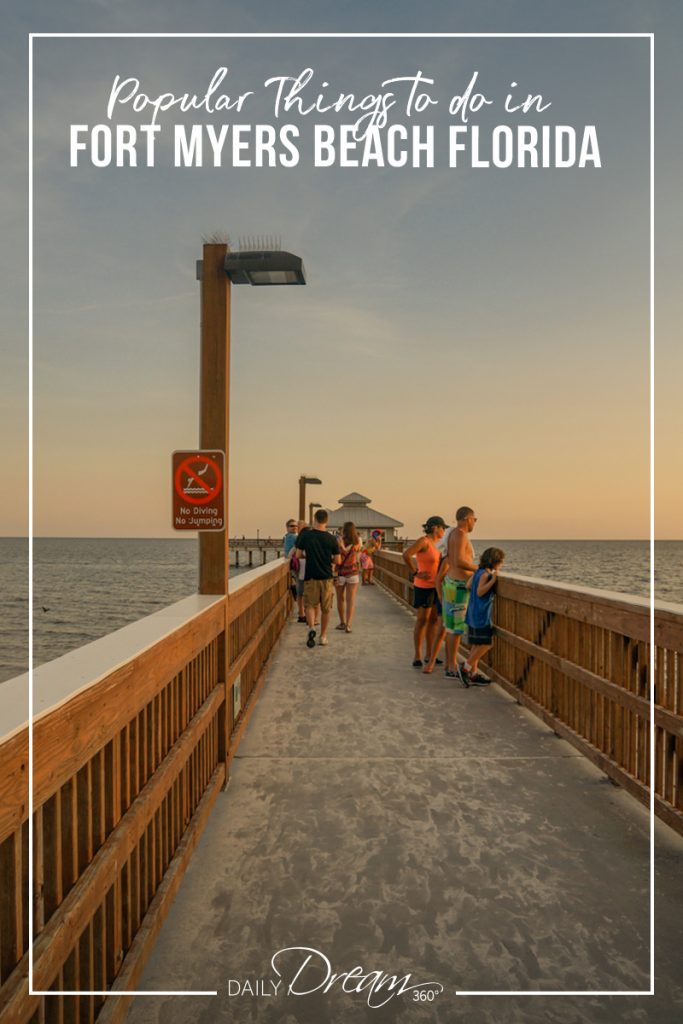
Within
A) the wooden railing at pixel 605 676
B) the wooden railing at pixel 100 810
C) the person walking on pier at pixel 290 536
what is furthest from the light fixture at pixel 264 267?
the person walking on pier at pixel 290 536

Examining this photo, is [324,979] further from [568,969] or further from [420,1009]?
[568,969]

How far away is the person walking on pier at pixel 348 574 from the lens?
1003 cm

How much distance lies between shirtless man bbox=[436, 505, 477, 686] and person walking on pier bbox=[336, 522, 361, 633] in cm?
319

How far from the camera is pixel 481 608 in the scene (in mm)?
6285

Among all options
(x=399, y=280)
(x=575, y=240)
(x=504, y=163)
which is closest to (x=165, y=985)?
(x=504, y=163)

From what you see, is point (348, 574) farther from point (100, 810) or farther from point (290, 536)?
point (100, 810)

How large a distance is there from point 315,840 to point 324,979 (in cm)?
99

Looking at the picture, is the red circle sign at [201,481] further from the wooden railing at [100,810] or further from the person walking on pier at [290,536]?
the person walking on pier at [290,536]

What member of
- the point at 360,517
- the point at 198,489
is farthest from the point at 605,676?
the point at 360,517

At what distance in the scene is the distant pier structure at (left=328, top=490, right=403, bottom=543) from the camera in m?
41.3

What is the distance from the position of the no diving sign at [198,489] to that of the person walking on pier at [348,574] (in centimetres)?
581

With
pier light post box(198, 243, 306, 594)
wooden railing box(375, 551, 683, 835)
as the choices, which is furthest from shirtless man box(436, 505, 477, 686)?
pier light post box(198, 243, 306, 594)

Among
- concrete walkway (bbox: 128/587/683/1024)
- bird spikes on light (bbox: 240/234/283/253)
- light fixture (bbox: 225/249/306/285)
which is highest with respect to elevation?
bird spikes on light (bbox: 240/234/283/253)

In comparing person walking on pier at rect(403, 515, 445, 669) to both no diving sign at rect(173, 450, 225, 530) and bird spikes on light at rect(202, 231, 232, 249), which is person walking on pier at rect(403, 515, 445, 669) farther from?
bird spikes on light at rect(202, 231, 232, 249)
